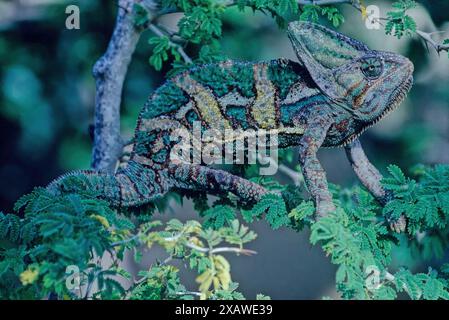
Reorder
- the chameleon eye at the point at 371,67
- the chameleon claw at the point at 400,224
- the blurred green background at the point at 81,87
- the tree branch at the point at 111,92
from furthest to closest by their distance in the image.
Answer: the blurred green background at the point at 81,87, the tree branch at the point at 111,92, the chameleon eye at the point at 371,67, the chameleon claw at the point at 400,224

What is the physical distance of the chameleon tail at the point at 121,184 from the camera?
8.61 feet

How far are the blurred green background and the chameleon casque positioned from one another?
1375 mm

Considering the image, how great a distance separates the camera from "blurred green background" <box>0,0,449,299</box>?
4.29 metres

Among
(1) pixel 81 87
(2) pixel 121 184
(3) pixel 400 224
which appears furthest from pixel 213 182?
(1) pixel 81 87

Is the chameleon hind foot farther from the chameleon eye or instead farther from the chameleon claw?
the chameleon eye

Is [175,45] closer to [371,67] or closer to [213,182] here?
[213,182]

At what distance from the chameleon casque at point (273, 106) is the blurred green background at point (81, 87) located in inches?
54.1

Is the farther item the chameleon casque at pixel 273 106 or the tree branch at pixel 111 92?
the tree branch at pixel 111 92

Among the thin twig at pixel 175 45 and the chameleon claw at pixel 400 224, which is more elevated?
the thin twig at pixel 175 45

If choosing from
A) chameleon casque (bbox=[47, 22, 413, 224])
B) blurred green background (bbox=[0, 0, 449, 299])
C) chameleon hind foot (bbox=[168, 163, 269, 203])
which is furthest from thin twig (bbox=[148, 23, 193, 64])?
blurred green background (bbox=[0, 0, 449, 299])

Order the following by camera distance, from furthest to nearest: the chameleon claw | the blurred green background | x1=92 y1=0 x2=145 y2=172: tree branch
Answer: the blurred green background < x1=92 y1=0 x2=145 y2=172: tree branch < the chameleon claw

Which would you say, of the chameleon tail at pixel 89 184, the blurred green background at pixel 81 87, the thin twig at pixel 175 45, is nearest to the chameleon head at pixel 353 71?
the thin twig at pixel 175 45

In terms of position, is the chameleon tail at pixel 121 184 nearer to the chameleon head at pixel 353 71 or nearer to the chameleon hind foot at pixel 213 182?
the chameleon hind foot at pixel 213 182

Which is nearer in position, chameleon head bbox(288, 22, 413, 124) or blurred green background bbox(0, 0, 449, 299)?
chameleon head bbox(288, 22, 413, 124)
